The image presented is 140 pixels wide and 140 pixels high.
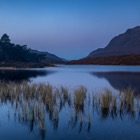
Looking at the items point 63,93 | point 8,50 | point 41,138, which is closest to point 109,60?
point 8,50

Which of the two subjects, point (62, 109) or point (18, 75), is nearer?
point (62, 109)

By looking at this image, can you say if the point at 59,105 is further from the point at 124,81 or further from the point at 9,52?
the point at 9,52

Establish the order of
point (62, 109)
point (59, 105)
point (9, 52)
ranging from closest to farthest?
1. point (62, 109)
2. point (59, 105)
3. point (9, 52)

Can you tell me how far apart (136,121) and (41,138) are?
4768 millimetres

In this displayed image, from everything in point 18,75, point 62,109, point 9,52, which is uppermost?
point 9,52

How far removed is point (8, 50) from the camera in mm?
92250

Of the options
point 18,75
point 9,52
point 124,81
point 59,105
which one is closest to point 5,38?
point 9,52

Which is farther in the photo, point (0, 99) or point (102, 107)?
point (0, 99)

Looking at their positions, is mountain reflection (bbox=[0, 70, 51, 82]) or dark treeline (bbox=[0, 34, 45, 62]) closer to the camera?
mountain reflection (bbox=[0, 70, 51, 82])

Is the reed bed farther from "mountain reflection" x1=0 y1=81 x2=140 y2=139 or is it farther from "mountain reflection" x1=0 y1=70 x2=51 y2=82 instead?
"mountain reflection" x1=0 y1=70 x2=51 y2=82

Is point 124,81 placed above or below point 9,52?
below

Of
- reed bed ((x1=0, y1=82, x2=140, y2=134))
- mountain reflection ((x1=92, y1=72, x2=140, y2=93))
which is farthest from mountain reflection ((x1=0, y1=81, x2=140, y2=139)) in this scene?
mountain reflection ((x1=92, y1=72, x2=140, y2=93))

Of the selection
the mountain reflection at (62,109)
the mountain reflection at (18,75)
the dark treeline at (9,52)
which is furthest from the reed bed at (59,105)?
the dark treeline at (9,52)

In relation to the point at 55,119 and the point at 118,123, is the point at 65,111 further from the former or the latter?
the point at 118,123
